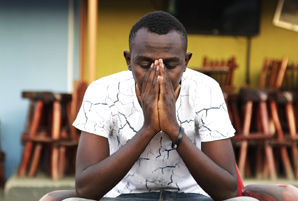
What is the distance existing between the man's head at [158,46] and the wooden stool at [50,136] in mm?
3040

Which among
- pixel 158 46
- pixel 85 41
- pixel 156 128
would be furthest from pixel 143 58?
pixel 85 41

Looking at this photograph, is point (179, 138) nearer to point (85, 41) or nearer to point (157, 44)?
point (157, 44)

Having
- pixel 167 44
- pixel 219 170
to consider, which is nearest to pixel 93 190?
pixel 219 170

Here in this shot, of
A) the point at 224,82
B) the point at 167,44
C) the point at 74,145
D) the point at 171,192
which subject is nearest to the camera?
the point at 167,44

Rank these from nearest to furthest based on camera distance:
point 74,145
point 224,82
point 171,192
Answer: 1. point 171,192
2. point 74,145
3. point 224,82

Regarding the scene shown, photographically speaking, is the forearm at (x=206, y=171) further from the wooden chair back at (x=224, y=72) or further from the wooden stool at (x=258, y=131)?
the wooden chair back at (x=224, y=72)

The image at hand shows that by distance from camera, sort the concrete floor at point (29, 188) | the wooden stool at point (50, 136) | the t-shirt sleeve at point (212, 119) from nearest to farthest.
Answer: the t-shirt sleeve at point (212, 119) < the concrete floor at point (29, 188) < the wooden stool at point (50, 136)

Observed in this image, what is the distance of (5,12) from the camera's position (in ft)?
20.5

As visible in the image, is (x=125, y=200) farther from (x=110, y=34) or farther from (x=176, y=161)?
(x=110, y=34)

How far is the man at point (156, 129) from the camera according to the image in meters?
2.53

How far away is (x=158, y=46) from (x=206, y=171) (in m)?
0.71

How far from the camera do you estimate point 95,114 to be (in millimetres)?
2703

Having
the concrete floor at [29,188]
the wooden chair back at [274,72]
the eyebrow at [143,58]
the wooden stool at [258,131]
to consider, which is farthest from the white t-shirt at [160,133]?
the wooden chair back at [274,72]

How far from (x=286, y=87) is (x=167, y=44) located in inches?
167
